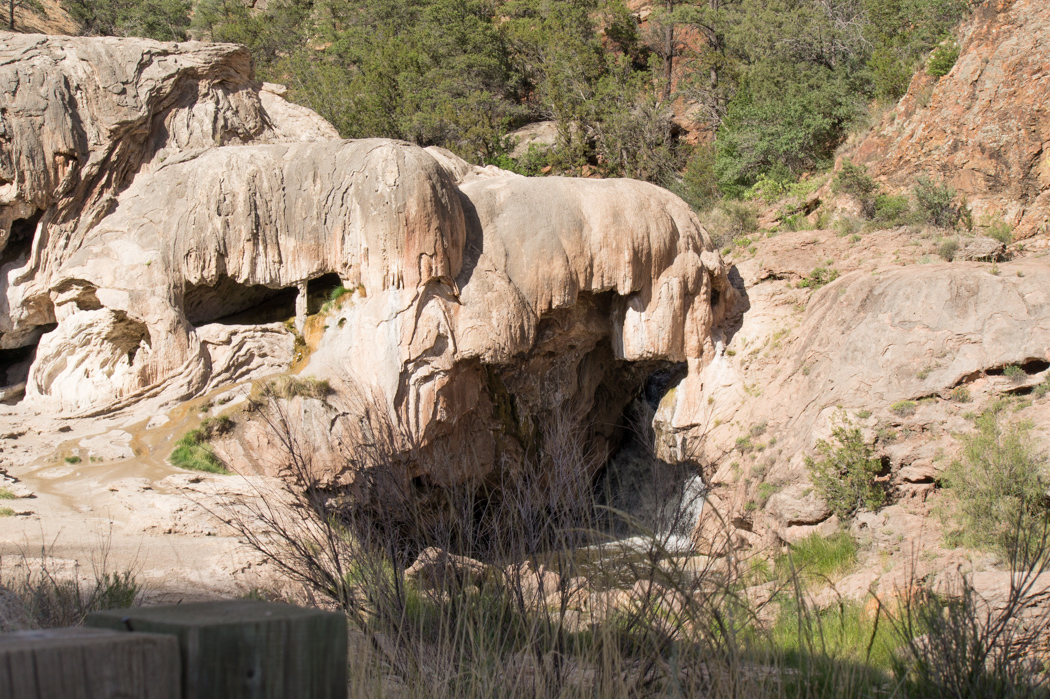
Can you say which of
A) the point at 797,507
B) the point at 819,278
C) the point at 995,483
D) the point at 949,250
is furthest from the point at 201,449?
the point at 949,250

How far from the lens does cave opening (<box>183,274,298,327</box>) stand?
1240 centimetres

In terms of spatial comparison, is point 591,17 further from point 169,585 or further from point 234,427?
point 169,585

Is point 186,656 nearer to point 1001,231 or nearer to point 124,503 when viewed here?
point 124,503

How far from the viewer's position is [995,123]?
14.9m

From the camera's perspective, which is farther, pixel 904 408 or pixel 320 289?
pixel 320 289

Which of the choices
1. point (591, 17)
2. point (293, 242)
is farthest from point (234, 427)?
point (591, 17)

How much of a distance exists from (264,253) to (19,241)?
4077 millimetres

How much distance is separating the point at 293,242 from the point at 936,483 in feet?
30.3

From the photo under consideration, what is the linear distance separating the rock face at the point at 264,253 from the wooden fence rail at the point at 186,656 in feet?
29.2

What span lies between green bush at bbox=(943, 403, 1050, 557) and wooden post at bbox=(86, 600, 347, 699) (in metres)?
8.63

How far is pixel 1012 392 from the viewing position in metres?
10.2

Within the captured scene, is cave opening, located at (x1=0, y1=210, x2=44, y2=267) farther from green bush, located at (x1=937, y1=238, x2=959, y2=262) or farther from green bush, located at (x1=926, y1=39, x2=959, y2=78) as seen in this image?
green bush, located at (x1=926, y1=39, x2=959, y2=78)

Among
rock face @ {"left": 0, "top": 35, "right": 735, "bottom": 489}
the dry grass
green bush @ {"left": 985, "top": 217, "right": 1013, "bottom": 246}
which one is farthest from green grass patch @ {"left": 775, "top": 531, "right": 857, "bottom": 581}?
green bush @ {"left": 985, "top": 217, "right": 1013, "bottom": 246}

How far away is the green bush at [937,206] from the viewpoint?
578 inches
